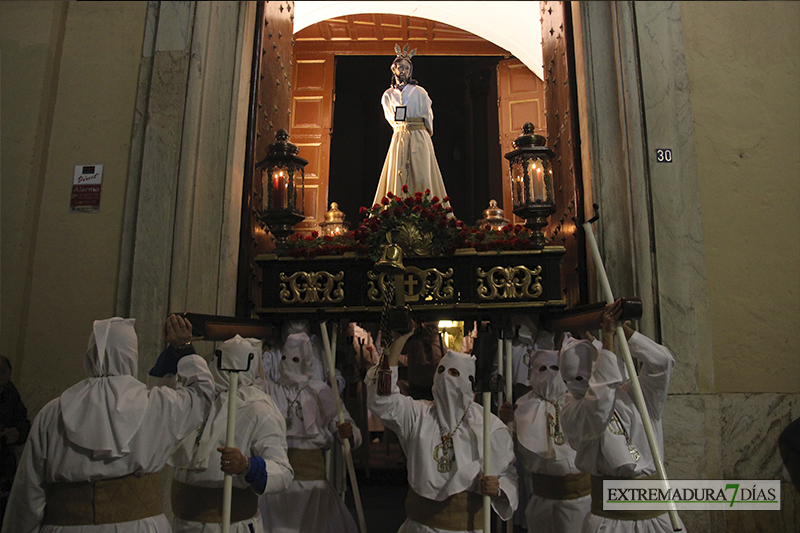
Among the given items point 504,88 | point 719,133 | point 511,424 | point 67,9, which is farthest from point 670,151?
point 67,9

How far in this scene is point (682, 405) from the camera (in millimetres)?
4578

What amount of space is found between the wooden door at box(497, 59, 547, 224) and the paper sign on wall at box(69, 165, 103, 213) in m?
5.53

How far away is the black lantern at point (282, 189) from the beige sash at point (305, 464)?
1739mm

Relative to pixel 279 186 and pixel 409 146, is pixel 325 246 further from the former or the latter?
pixel 409 146

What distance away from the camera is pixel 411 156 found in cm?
634

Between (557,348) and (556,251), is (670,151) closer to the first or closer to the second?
(556,251)

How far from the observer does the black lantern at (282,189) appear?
17.3ft

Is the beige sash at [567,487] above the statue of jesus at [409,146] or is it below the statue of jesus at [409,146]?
below

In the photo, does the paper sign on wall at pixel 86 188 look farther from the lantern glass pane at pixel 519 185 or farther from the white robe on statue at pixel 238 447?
the lantern glass pane at pixel 519 185

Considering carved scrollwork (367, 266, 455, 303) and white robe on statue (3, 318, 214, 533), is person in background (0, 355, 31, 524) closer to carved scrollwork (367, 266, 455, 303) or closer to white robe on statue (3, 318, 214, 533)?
white robe on statue (3, 318, 214, 533)

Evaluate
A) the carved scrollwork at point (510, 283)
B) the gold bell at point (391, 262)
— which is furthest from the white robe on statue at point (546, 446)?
the gold bell at point (391, 262)

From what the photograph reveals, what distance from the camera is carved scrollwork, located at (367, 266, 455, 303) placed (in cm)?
477

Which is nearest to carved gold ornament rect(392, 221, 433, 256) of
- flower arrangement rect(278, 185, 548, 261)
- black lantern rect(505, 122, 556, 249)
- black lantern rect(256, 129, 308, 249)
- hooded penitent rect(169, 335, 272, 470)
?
flower arrangement rect(278, 185, 548, 261)

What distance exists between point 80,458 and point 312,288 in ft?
7.57
